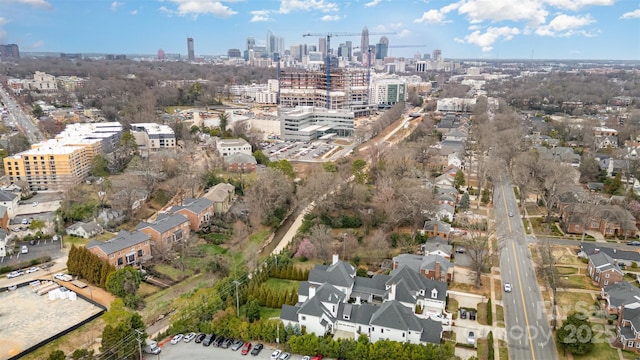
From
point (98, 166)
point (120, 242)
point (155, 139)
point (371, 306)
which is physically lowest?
point (371, 306)

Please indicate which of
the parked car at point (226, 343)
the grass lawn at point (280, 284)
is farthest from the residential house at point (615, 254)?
the parked car at point (226, 343)

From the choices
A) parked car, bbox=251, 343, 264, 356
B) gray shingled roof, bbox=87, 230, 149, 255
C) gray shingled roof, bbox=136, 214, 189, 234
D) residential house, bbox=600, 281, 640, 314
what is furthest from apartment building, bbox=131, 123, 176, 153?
residential house, bbox=600, 281, 640, 314

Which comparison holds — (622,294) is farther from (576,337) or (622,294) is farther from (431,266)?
(431,266)

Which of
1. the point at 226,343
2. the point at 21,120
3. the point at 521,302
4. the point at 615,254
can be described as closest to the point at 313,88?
the point at 21,120

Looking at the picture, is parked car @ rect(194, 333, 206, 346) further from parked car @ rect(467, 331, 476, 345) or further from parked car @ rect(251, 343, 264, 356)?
parked car @ rect(467, 331, 476, 345)

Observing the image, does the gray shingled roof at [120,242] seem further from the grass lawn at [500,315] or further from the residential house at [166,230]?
the grass lawn at [500,315]
